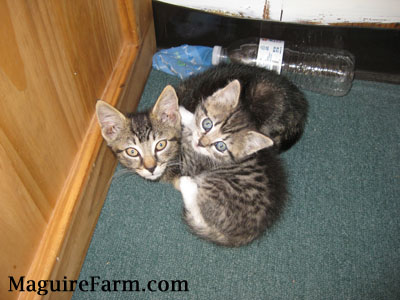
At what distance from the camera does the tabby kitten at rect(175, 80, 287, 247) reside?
1.52 m

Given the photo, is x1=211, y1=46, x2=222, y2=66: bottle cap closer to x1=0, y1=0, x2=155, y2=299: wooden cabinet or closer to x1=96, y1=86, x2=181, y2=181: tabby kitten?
x1=0, y1=0, x2=155, y2=299: wooden cabinet

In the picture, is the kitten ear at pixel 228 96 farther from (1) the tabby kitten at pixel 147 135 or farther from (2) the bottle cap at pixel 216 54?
(2) the bottle cap at pixel 216 54

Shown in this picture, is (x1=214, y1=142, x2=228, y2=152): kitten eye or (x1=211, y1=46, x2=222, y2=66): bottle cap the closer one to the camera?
(x1=214, y1=142, x2=228, y2=152): kitten eye

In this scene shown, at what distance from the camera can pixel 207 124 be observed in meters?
1.67

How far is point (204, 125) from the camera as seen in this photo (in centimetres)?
168

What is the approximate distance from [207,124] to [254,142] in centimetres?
27

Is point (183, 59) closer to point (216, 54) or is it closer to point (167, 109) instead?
point (216, 54)

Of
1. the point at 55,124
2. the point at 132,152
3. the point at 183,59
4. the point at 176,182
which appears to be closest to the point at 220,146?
the point at 176,182

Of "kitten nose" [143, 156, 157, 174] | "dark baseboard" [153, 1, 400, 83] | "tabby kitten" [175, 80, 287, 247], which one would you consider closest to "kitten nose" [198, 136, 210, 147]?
"tabby kitten" [175, 80, 287, 247]

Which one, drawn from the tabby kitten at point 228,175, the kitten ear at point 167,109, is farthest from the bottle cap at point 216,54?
the kitten ear at point 167,109

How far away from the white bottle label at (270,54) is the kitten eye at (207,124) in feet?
2.43

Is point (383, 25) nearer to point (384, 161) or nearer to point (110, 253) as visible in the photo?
point (384, 161)

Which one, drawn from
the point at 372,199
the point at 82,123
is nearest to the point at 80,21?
the point at 82,123

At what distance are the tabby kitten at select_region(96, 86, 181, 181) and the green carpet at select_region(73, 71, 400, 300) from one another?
0.32m
